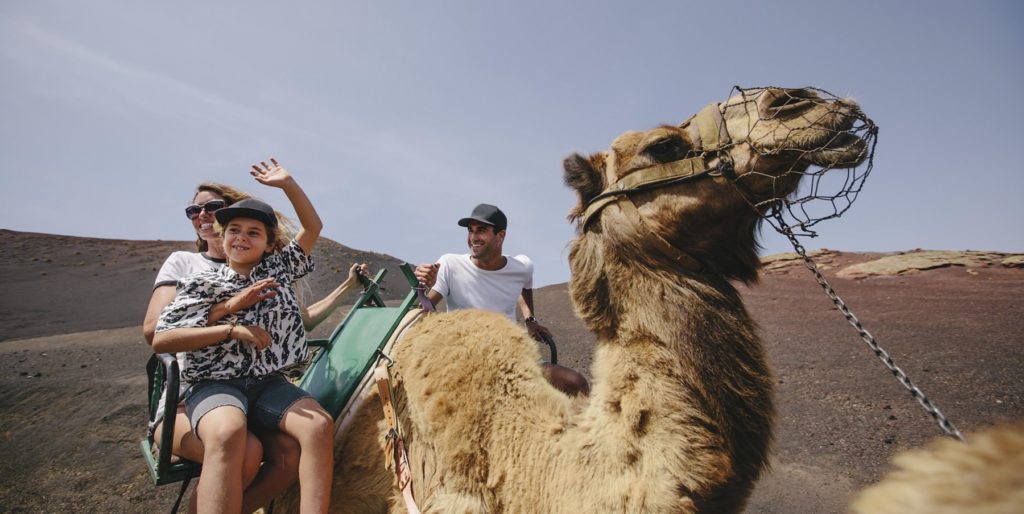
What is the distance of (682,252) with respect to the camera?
2225 millimetres

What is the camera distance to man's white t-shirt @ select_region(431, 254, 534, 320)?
4711mm

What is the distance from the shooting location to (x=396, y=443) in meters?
2.32

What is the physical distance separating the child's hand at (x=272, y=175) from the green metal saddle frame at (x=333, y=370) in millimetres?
944

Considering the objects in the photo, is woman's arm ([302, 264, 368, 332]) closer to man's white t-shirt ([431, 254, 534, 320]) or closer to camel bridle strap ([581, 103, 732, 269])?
man's white t-shirt ([431, 254, 534, 320])

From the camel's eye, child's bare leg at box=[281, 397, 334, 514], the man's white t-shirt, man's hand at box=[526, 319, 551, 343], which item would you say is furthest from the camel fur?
the man's white t-shirt

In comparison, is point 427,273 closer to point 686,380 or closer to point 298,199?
point 298,199

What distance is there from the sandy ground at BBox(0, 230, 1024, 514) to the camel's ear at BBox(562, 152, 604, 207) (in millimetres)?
1432

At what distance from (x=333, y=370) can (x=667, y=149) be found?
2.46m

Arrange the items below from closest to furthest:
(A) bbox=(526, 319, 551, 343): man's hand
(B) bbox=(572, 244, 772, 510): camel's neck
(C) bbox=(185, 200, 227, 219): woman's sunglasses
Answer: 1. (B) bbox=(572, 244, 772, 510): camel's neck
2. (C) bbox=(185, 200, 227, 219): woman's sunglasses
3. (A) bbox=(526, 319, 551, 343): man's hand

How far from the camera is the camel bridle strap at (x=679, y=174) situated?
2221 millimetres

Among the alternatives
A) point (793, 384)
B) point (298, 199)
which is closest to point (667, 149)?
point (298, 199)

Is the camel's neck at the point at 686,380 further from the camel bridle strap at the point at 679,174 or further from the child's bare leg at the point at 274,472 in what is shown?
the child's bare leg at the point at 274,472

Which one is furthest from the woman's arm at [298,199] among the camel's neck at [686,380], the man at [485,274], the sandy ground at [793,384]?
the sandy ground at [793,384]

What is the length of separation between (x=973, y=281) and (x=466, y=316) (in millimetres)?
21574
